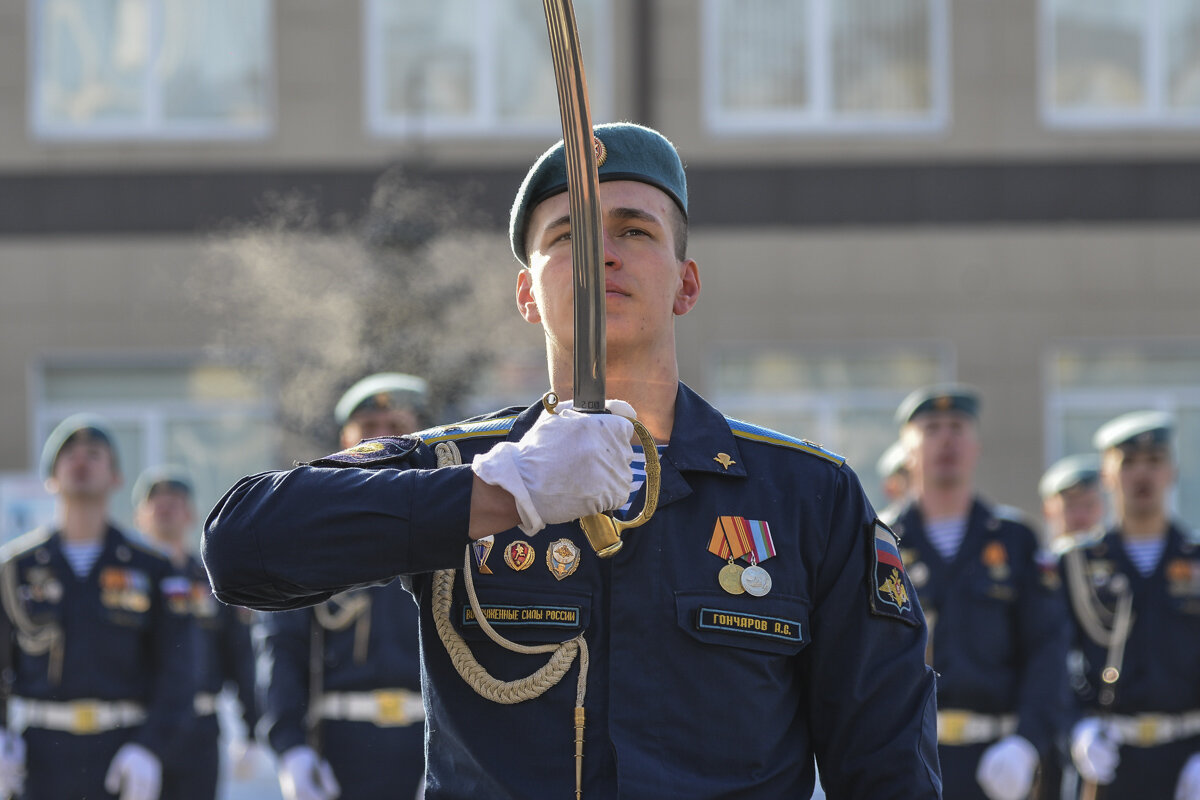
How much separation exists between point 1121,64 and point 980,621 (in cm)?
1036

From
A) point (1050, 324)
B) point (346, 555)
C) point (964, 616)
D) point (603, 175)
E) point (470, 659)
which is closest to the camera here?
point (346, 555)

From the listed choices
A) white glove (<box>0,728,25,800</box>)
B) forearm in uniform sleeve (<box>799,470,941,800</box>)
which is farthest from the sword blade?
white glove (<box>0,728,25,800</box>)

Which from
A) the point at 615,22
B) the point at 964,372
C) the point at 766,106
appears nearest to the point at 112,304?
the point at 615,22

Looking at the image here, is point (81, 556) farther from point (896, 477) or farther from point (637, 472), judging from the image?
point (637, 472)

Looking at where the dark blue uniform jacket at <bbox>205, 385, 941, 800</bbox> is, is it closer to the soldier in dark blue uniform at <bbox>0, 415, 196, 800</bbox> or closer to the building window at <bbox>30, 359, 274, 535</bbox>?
the soldier in dark blue uniform at <bbox>0, 415, 196, 800</bbox>

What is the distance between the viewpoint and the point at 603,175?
103 inches

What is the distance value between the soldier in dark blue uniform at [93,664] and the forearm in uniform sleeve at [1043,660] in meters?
3.47

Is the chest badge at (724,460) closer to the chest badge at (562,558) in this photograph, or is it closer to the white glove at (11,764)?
the chest badge at (562,558)

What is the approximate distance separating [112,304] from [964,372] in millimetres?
7807

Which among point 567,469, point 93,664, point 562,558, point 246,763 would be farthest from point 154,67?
point 567,469

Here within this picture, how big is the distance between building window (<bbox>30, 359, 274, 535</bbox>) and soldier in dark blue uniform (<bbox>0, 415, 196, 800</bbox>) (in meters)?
7.47

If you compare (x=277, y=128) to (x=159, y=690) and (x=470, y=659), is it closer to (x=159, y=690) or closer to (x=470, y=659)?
(x=159, y=690)

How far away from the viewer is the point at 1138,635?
24.1ft

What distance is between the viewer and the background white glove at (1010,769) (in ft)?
20.6
